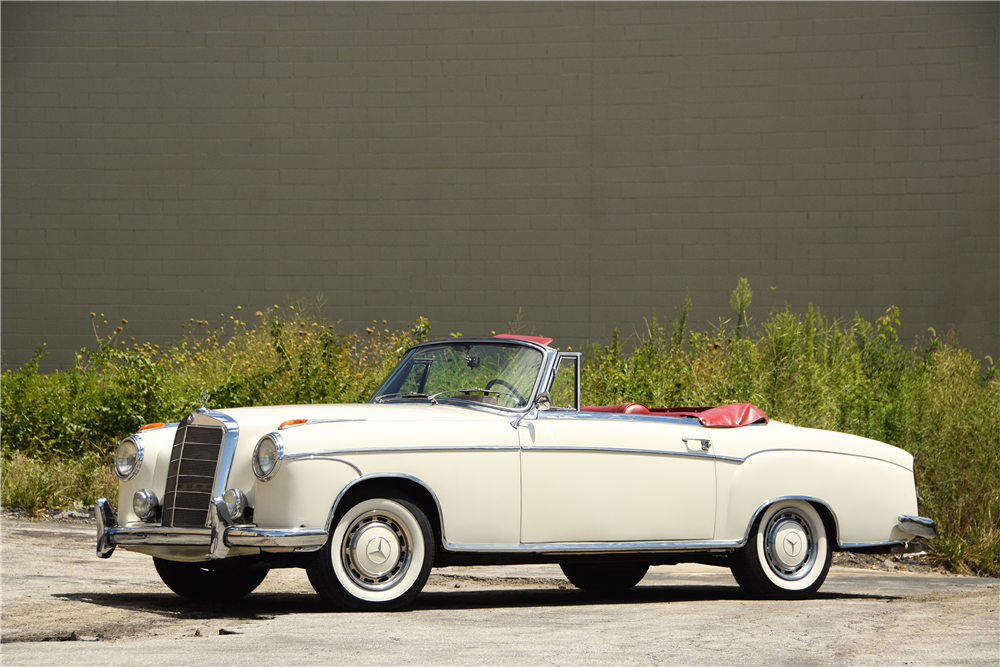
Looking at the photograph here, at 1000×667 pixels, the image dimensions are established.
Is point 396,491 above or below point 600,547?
above

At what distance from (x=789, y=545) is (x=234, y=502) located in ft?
11.7

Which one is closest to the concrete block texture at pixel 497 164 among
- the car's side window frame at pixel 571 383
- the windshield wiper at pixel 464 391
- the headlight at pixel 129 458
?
the windshield wiper at pixel 464 391

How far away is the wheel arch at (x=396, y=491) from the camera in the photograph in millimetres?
5684

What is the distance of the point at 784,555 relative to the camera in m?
7.05

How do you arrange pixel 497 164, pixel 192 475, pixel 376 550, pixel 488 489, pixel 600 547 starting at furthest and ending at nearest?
1. pixel 497 164
2. pixel 600 547
3. pixel 488 489
4. pixel 192 475
5. pixel 376 550

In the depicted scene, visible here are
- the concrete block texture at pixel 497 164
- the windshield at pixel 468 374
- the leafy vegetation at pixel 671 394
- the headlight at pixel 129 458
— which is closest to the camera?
the headlight at pixel 129 458

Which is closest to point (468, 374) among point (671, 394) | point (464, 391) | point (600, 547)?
point (464, 391)

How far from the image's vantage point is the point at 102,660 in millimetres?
4574

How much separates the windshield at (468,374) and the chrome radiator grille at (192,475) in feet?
4.64

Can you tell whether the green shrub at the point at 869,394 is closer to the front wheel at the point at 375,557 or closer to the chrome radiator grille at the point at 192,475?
the front wheel at the point at 375,557

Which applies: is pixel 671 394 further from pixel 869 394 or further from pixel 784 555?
pixel 784 555

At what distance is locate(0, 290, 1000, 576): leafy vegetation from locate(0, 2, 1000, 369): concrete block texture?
229 centimetres

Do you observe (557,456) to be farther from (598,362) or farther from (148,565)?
(598,362)

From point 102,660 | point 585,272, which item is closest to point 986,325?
point 585,272
